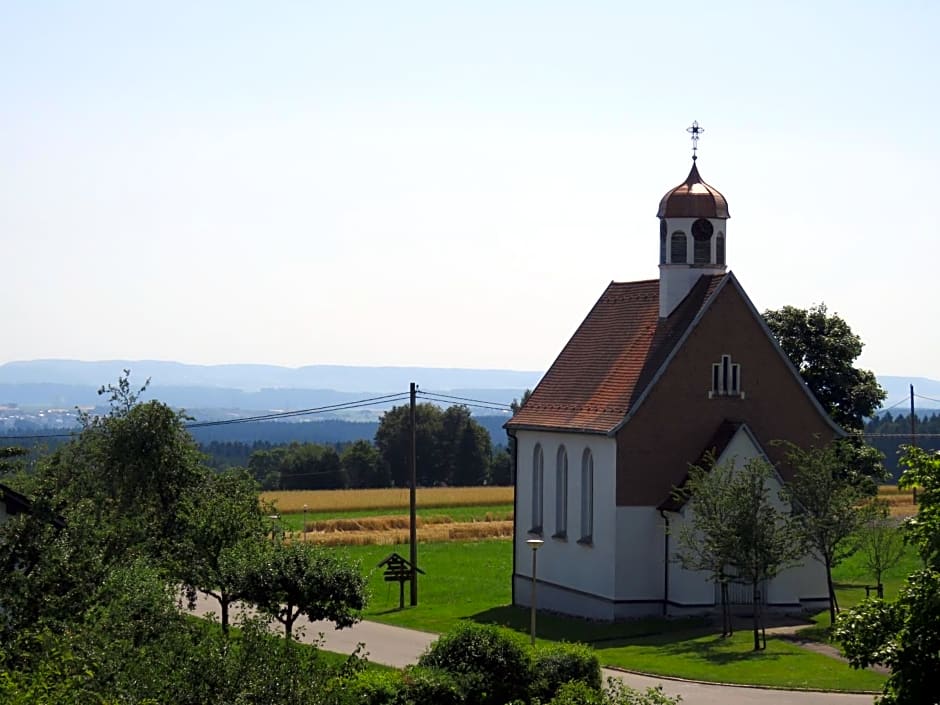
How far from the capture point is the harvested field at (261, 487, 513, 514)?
8981cm

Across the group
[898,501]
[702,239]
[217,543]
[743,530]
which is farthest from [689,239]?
[898,501]

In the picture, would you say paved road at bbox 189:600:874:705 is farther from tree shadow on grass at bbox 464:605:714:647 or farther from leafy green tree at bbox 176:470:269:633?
Result: tree shadow on grass at bbox 464:605:714:647

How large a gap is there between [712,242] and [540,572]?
1196 centimetres

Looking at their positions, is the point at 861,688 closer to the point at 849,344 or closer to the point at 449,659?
the point at 449,659

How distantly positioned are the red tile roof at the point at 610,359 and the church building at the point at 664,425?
0.22ft

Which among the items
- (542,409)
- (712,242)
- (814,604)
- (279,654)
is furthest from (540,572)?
(279,654)

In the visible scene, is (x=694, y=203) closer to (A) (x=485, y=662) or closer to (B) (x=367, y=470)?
(A) (x=485, y=662)

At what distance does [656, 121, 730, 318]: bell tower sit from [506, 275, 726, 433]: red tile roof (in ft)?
1.44

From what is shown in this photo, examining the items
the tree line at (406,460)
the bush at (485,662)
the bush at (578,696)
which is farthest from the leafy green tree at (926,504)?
the tree line at (406,460)

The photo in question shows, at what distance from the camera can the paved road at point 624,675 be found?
30703 millimetres

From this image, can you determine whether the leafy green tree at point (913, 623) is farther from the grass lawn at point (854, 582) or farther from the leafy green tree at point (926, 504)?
the grass lawn at point (854, 582)

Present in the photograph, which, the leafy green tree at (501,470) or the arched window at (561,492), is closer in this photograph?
the arched window at (561,492)

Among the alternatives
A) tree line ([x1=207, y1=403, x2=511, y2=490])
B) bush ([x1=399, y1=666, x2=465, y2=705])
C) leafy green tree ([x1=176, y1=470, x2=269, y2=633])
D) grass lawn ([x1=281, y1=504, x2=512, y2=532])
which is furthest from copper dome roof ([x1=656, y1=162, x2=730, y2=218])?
tree line ([x1=207, y1=403, x2=511, y2=490])

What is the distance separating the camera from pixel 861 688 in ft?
105
